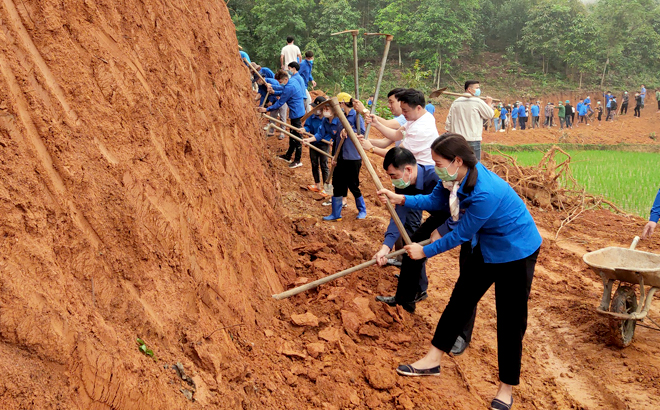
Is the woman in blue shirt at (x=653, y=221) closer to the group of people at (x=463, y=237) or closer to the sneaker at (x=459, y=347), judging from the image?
the group of people at (x=463, y=237)

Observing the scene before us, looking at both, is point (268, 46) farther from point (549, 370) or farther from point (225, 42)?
point (549, 370)

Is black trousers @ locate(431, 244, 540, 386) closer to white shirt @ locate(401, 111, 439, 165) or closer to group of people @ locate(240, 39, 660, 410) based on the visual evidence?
group of people @ locate(240, 39, 660, 410)

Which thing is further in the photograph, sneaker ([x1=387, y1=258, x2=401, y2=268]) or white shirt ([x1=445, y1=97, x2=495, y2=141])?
white shirt ([x1=445, y1=97, x2=495, y2=141])

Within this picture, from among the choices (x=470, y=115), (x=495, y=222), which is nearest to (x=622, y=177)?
(x=470, y=115)

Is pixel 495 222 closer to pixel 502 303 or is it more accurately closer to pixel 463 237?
pixel 463 237

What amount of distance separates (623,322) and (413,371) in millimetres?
1965

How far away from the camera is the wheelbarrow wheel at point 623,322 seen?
4.11 meters

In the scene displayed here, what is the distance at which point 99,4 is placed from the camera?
281 centimetres

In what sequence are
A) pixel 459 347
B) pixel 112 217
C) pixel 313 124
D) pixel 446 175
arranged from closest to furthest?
pixel 112 217
pixel 446 175
pixel 459 347
pixel 313 124

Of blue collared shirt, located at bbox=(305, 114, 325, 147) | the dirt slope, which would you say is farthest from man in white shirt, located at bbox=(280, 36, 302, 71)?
the dirt slope

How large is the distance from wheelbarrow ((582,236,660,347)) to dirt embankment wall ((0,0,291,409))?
283 cm

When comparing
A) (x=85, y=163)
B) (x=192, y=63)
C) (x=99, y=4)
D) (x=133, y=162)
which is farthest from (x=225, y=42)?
(x=85, y=163)

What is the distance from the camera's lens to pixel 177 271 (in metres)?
2.85

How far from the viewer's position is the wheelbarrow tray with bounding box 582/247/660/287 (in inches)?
160
